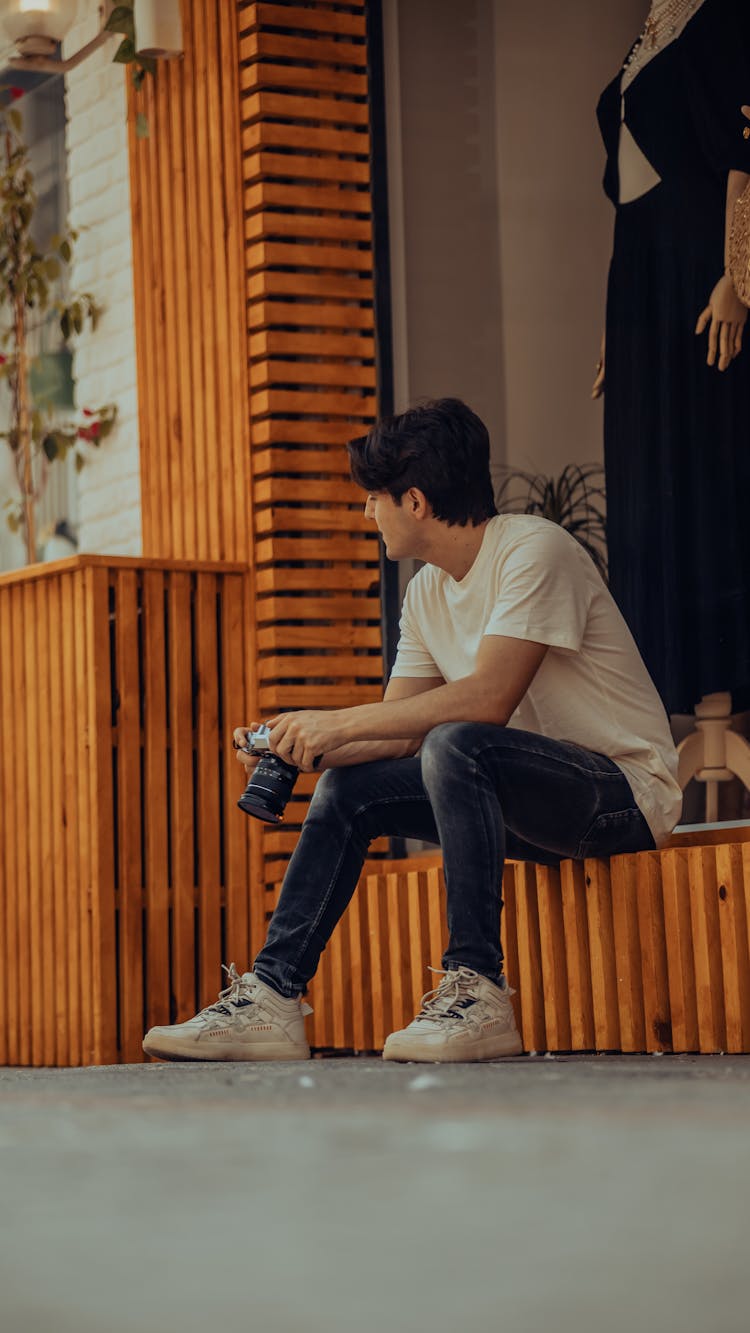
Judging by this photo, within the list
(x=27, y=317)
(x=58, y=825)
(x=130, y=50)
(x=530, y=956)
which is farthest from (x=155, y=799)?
(x=27, y=317)

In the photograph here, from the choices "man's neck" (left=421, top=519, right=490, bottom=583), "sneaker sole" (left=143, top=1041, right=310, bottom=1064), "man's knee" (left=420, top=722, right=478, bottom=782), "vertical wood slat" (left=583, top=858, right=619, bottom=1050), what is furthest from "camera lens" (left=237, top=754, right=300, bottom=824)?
"vertical wood slat" (left=583, top=858, right=619, bottom=1050)

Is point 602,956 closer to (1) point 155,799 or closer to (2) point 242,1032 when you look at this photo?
(2) point 242,1032

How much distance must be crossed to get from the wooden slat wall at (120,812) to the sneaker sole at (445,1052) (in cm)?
179

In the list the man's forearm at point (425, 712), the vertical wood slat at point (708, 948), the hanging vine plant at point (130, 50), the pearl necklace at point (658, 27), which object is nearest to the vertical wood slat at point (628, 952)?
the vertical wood slat at point (708, 948)

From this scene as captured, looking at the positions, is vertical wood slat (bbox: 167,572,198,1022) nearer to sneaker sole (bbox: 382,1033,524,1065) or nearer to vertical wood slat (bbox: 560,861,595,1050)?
vertical wood slat (bbox: 560,861,595,1050)

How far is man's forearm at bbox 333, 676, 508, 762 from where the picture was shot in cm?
296

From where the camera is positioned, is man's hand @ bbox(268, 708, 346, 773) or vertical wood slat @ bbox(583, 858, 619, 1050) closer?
man's hand @ bbox(268, 708, 346, 773)

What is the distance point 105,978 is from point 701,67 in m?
2.50

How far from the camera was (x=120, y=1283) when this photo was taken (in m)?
0.79

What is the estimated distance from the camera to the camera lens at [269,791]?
9.77 feet

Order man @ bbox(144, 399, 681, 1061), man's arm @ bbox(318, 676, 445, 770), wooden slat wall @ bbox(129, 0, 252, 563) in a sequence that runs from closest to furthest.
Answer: man @ bbox(144, 399, 681, 1061) < man's arm @ bbox(318, 676, 445, 770) < wooden slat wall @ bbox(129, 0, 252, 563)

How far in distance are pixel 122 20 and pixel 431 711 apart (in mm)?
2899

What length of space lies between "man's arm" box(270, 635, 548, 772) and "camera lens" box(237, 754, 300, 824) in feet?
0.08

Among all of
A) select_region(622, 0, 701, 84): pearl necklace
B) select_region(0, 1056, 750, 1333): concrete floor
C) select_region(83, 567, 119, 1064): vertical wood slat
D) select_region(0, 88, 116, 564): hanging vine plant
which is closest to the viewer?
select_region(0, 1056, 750, 1333): concrete floor
